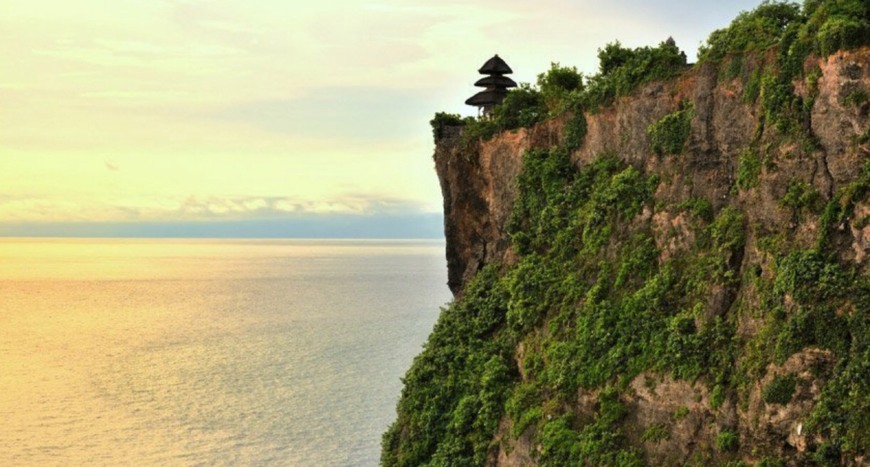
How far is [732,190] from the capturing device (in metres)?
27.0

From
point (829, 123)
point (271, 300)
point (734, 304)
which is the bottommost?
point (271, 300)

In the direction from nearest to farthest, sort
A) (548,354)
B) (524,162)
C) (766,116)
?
1. (766,116)
2. (548,354)
3. (524,162)

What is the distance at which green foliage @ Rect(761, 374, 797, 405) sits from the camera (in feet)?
74.2

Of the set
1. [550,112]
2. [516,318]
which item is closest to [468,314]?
[516,318]

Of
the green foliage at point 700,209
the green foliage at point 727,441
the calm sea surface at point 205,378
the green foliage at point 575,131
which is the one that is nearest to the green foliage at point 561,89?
the green foliage at point 575,131

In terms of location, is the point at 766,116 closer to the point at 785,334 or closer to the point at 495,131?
the point at 785,334

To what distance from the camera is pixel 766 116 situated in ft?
83.3

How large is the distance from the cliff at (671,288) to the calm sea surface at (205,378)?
1466 cm

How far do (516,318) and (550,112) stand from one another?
878 cm

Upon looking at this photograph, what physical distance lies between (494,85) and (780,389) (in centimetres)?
2455

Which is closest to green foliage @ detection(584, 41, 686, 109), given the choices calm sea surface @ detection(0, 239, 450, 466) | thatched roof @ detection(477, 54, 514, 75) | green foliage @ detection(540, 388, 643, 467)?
thatched roof @ detection(477, 54, 514, 75)

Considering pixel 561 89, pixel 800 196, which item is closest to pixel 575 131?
pixel 561 89

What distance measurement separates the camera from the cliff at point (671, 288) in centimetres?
2256

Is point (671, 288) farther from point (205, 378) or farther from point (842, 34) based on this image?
point (205, 378)
